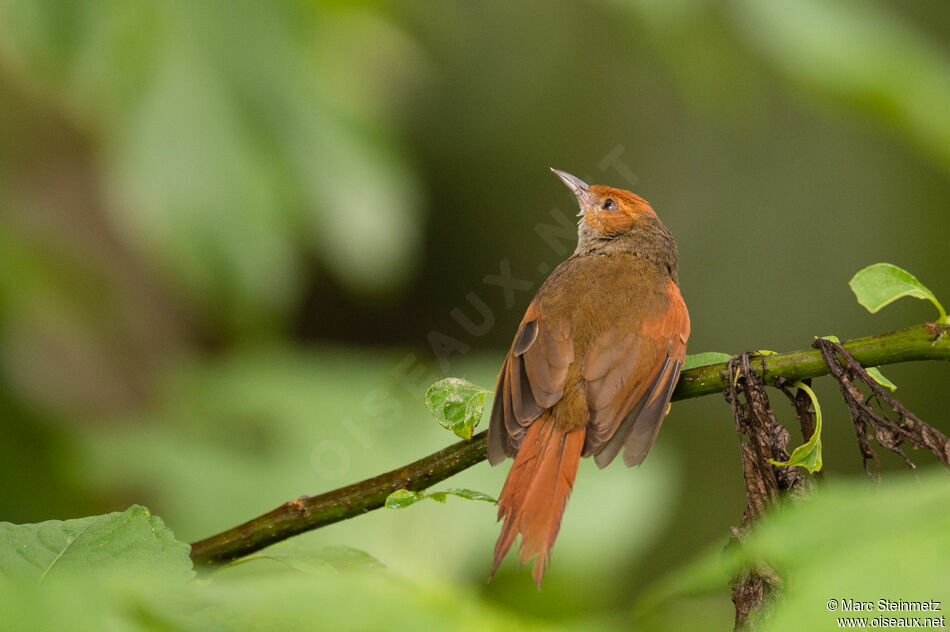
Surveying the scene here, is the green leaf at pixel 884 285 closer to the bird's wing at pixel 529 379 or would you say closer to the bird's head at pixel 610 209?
the bird's wing at pixel 529 379

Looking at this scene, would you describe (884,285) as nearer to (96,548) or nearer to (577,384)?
(577,384)

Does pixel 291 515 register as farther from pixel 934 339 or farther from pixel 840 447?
pixel 840 447

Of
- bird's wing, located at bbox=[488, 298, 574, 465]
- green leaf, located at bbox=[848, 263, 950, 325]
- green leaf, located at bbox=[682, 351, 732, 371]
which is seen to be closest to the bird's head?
bird's wing, located at bbox=[488, 298, 574, 465]

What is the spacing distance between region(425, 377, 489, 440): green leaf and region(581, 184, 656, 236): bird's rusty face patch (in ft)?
6.49

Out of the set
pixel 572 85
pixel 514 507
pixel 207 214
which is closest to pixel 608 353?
pixel 514 507

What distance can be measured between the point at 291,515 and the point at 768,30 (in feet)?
6.30

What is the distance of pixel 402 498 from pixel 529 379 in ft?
3.05

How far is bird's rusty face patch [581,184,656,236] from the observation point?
380 centimetres

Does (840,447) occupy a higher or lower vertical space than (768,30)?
higher

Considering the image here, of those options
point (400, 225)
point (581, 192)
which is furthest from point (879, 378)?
point (581, 192)

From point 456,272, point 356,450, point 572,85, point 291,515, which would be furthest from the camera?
point 572,85

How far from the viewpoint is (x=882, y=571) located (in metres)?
0.68

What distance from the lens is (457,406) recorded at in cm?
194

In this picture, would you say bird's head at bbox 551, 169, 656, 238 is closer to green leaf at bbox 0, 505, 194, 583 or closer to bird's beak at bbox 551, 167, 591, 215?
bird's beak at bbox 551, 167, 591, 215
